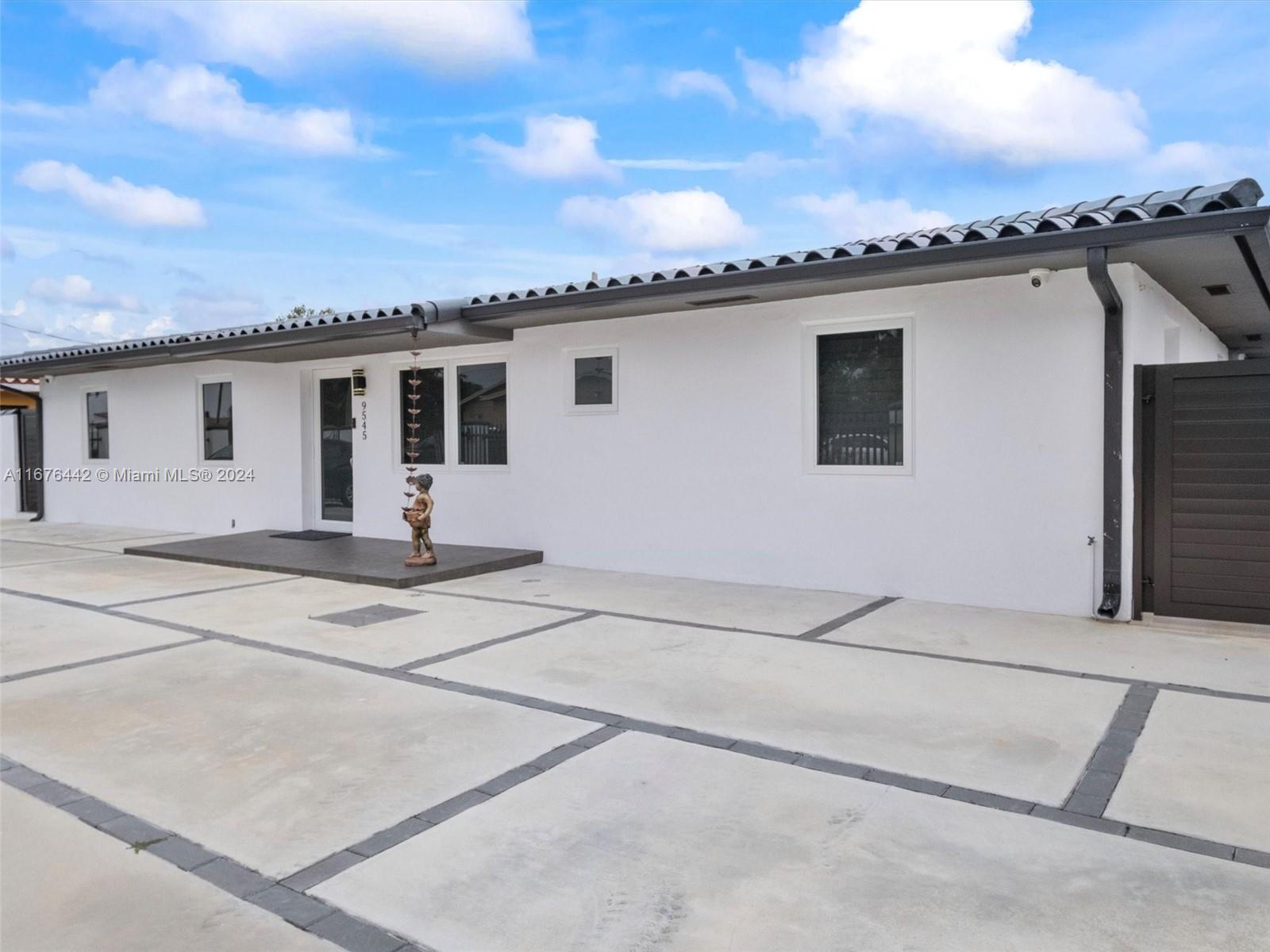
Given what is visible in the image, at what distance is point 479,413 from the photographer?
10023 mm

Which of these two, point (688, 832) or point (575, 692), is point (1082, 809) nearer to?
point (688, 832)

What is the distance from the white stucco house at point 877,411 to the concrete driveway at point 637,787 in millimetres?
912

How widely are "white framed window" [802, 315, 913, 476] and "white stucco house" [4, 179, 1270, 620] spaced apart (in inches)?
0.8

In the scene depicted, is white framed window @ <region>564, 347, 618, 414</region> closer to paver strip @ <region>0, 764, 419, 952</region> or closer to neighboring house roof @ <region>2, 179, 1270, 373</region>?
neighboring house roof @ <region>2, 179, 1270, 373</region>

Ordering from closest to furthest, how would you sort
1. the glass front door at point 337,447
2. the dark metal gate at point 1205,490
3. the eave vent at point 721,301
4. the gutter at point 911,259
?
1. the gutter at point 911,259
2. the dark metal gate at point 1205,490
3. the eave vent at point 721,301
4. the glass front door at point 337,447

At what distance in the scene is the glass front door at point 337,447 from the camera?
11469 millimetres

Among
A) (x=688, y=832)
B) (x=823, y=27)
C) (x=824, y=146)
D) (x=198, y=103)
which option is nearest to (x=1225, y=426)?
(x=688, y=832)

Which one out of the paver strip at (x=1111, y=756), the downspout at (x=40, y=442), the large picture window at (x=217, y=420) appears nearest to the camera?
the paver strip at (x=1111, y=756)

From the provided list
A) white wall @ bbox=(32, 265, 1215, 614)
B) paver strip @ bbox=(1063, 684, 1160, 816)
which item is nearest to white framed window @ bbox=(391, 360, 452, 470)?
white wall @ bbox=(32, 265, 1215, 614)

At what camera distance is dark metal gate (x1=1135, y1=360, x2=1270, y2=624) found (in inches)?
235

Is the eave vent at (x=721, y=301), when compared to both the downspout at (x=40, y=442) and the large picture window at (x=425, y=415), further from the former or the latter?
the downspout at (x=40, y=442)

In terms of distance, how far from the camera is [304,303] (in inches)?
1516

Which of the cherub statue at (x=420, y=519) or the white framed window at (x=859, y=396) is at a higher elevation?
the white framed window at (x=859, y=396)

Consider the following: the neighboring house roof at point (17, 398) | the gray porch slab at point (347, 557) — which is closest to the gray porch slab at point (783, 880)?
the gray porch slab at point (347, 557)
